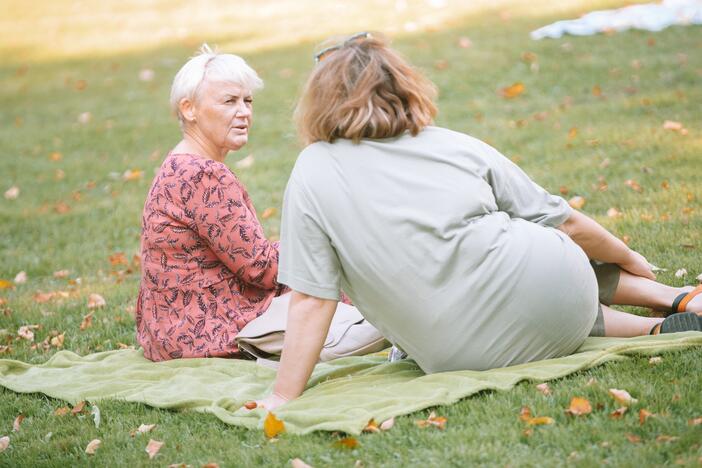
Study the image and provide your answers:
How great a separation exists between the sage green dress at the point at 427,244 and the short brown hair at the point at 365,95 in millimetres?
67

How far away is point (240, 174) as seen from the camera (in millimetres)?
9000

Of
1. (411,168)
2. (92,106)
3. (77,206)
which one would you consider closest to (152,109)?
(92,106)

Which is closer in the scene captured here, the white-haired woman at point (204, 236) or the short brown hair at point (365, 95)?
the short brown hair at point (365, 95)

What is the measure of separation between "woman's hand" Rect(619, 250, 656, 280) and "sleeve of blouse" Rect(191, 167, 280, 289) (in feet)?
5.52

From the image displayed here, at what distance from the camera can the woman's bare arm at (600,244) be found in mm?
4004

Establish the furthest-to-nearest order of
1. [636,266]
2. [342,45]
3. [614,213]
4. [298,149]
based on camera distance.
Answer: [298,149]
[614,213]
[636,266]
[342,45]

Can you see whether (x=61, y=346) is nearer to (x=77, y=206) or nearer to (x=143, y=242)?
(x=143, y=242)

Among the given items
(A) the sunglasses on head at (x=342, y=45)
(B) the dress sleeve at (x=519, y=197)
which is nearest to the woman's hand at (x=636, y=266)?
(B) the dress sleeve at (x=519, y=197)

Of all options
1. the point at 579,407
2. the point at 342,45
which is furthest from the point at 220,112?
A: the point at 579,407

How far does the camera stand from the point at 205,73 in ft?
15.2

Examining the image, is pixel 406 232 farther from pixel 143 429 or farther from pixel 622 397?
pixel 143 429

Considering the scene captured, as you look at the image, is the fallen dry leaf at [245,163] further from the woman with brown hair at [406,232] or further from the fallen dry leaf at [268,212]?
the woman with brown hair at [406,232]

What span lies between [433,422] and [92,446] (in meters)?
1.37

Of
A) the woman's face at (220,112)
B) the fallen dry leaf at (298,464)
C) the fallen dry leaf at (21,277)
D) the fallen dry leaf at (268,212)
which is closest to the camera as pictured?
the fallen dry leaf at (298,464)
